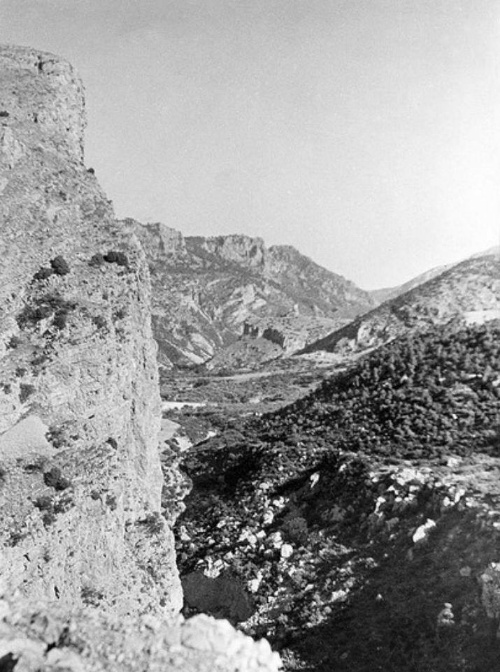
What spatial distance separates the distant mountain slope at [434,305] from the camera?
104 m

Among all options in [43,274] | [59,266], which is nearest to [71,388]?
[43,274]

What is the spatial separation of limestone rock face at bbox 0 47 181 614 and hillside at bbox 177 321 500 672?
4.45 m

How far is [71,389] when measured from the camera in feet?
85.3

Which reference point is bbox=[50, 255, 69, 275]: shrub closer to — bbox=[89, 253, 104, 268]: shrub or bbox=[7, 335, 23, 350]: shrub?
bbox=[89, 253, 104, 268]: shrub

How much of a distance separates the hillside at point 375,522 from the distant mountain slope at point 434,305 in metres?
52.6

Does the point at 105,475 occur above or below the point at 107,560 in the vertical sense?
above


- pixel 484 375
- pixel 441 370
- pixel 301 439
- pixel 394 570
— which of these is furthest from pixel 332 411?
pixel 394 570

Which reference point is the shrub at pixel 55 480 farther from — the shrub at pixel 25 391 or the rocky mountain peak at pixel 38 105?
the rocky mountain peak at pixel 38 105

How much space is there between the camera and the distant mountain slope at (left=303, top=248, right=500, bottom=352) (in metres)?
104

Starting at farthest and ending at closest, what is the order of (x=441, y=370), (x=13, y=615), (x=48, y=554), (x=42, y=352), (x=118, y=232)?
(x=441, y=370), (x=118, y=232), (x=42, y=352), (x=48, y=554), (x=13, y=615)

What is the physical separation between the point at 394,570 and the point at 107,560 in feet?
38.1

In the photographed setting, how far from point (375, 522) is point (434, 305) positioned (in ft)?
303

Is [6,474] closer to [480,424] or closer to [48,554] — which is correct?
[48,554]

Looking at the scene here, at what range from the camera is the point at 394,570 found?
2330 centimetres
